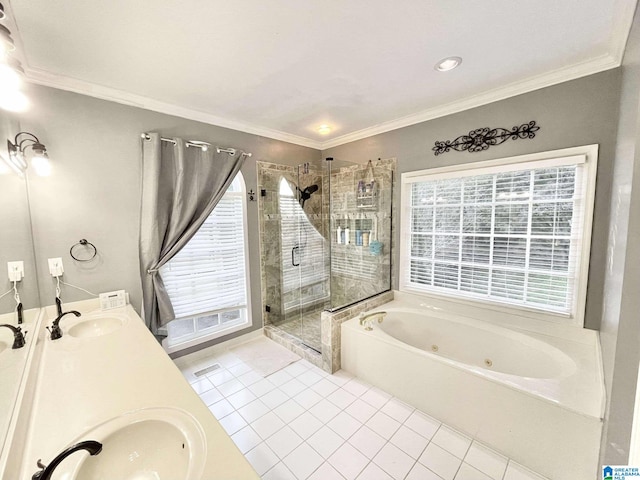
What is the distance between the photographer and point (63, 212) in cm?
199

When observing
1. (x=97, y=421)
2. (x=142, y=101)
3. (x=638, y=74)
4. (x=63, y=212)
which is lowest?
(x=97, y=421)

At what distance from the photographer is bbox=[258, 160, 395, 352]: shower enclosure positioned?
326 centimetres

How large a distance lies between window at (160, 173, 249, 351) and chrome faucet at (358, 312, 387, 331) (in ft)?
4.74

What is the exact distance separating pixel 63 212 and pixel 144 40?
142 cm

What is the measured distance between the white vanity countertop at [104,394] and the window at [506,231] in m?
2.59

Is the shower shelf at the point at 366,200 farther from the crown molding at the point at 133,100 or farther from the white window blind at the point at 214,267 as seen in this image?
the white window blind at the point at 214,267

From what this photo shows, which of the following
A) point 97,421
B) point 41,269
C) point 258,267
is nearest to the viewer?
point 97,421

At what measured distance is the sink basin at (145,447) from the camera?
831mm

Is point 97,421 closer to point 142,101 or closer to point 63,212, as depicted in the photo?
point 63,212

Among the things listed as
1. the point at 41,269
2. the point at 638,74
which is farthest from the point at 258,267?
the point at 638,74

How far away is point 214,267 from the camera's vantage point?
2.91 metres

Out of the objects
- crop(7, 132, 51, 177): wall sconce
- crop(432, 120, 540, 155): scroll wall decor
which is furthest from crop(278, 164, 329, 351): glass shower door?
crop(7, 132, 51, 177): wall sconce

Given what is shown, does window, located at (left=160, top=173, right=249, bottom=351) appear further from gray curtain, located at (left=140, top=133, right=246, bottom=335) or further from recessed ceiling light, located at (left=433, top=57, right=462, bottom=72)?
recessed ceiling light, located at (left=433, top=57, right=462, bottom=72)

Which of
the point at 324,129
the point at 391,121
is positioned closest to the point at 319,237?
the point at 324,129
